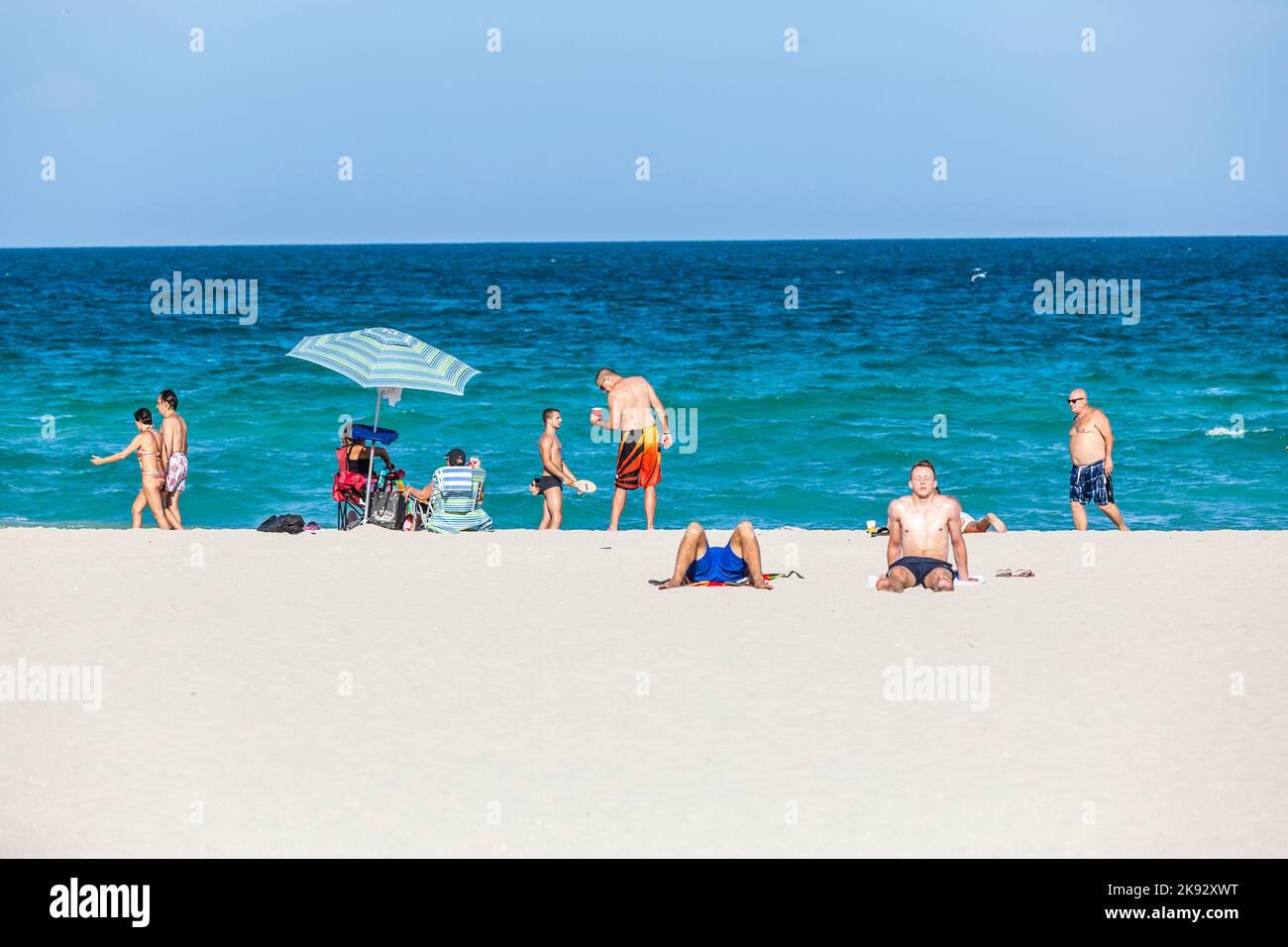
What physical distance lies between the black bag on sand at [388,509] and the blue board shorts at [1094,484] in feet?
20.3

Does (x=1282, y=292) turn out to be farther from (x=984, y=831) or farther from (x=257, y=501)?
(x=984, y=831)

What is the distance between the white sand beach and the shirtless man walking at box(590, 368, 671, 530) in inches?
86.5

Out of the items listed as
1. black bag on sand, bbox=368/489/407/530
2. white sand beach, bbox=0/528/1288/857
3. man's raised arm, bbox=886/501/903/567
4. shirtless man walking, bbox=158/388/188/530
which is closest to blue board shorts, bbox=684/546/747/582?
white sand beach, bbox=0/528/1288/857

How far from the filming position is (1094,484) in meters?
14.0

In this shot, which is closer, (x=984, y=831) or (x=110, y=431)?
(x=984, y=831)

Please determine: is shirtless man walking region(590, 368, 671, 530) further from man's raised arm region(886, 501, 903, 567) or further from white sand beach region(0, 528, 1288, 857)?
man's raised arm region(886, 501, 903, 567)

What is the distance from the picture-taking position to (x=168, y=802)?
6.29 meters

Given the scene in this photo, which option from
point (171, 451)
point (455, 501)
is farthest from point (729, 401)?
point (171, 451)

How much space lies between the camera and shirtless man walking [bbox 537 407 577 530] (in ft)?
46.2

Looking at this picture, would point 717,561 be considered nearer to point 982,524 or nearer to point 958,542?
point 958,542

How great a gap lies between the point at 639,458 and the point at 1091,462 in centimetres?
418

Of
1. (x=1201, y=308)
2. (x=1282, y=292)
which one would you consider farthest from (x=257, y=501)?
(x=1282, y=292)

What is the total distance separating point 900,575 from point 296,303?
4628cm

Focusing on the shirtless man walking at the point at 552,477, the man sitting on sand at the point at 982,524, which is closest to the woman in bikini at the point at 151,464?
the shirtless man walking at the point at 552,477
